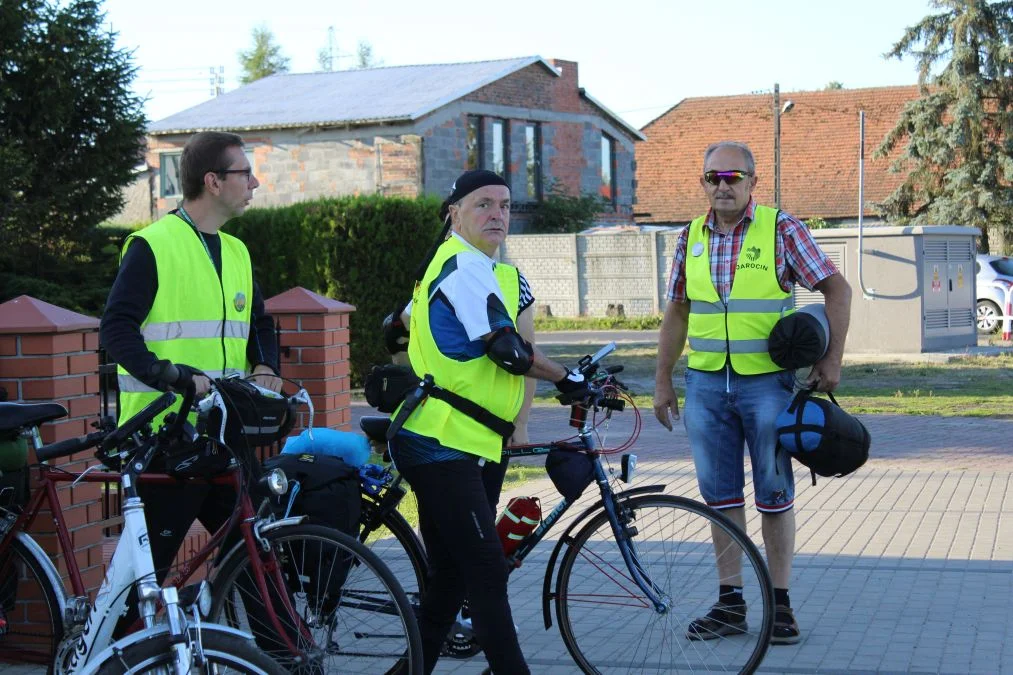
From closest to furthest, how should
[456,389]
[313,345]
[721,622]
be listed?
[456,389]
[721,622]
[313,345]

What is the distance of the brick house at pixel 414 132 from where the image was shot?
34.5 metres

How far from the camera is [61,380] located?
5695mm

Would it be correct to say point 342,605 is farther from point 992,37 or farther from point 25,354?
point 992,37

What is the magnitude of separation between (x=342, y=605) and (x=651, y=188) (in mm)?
44865

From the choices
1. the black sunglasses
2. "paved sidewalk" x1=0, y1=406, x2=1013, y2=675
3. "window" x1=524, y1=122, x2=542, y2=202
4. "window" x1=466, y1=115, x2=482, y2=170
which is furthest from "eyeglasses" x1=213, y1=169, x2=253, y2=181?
"window" x1=524, y1=122, x2=542, y2=202

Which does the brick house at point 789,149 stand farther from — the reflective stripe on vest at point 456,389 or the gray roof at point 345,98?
the reflective stripe on vest at point 456,389

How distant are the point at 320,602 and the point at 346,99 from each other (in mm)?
33335

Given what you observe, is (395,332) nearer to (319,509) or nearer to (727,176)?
(319,509)

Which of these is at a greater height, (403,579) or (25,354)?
(25,354)

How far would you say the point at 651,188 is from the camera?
160 feet

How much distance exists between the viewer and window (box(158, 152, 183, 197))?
38.1 metres

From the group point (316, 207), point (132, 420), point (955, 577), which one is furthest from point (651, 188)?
point (132, 420)

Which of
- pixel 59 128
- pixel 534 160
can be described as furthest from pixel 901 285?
pixel 534 160

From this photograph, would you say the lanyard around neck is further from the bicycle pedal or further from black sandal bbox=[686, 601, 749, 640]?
black sandal bbox=[686, 601, 749, 640]
